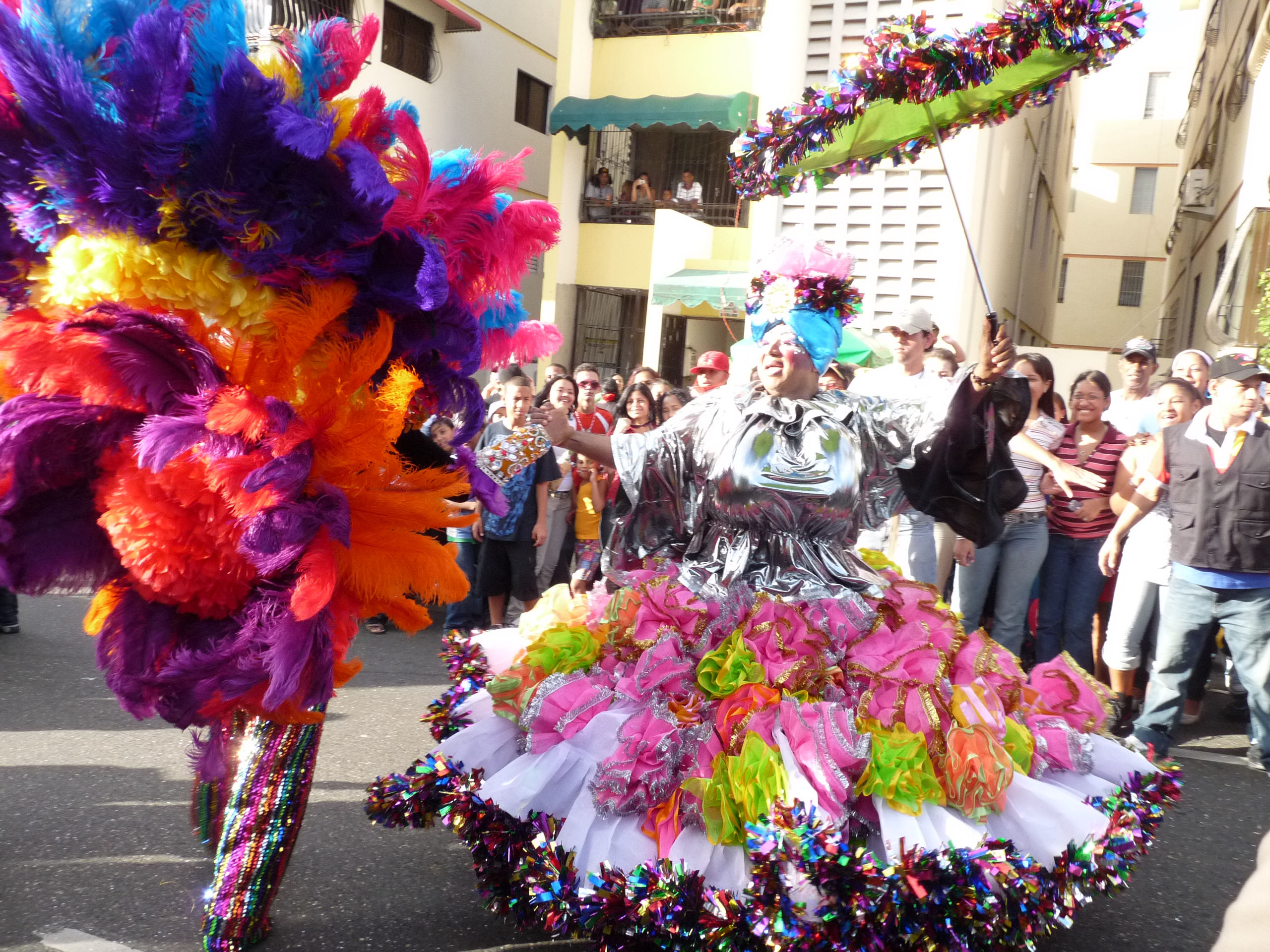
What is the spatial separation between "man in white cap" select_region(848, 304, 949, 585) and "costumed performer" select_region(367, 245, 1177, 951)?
2.33m

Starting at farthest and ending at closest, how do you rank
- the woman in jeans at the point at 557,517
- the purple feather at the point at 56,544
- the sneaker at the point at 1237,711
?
the woman in jeans at the point at 557,517
the sneaker at the point at 1237,711
the purple feather at the point at 56,544

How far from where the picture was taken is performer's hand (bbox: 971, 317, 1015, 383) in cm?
291

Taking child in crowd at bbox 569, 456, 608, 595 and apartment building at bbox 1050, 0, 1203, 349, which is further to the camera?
apartment building at bbox 1050, 0, 1203, 349

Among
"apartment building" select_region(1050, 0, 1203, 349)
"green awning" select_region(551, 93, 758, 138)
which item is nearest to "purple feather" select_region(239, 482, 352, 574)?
"green awning" select_region(551, 93, 758, 138)

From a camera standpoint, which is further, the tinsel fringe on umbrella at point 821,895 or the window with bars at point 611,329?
the window with bars at point 611,329

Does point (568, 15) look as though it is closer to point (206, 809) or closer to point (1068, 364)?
point (1068, 364)

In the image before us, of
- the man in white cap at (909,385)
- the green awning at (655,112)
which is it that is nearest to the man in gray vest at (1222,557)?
the man in white cap at (909,385)

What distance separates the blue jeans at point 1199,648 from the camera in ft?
14.6

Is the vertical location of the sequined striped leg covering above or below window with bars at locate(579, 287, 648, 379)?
below

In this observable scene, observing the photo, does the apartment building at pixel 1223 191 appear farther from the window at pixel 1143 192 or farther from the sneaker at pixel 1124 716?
the sneaker at pixel 1124 716

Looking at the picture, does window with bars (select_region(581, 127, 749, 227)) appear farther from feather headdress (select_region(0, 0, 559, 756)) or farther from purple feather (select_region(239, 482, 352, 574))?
purple feather (select_region(239, 482, 352, 574))

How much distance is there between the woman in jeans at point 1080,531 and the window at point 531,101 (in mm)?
14638

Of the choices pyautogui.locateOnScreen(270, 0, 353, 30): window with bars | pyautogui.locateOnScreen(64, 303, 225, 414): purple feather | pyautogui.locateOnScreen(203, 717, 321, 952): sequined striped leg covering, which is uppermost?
pyautogui.locateOnScreen(270, 0, 353, 30): window with bars

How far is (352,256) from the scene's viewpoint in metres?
2.41
